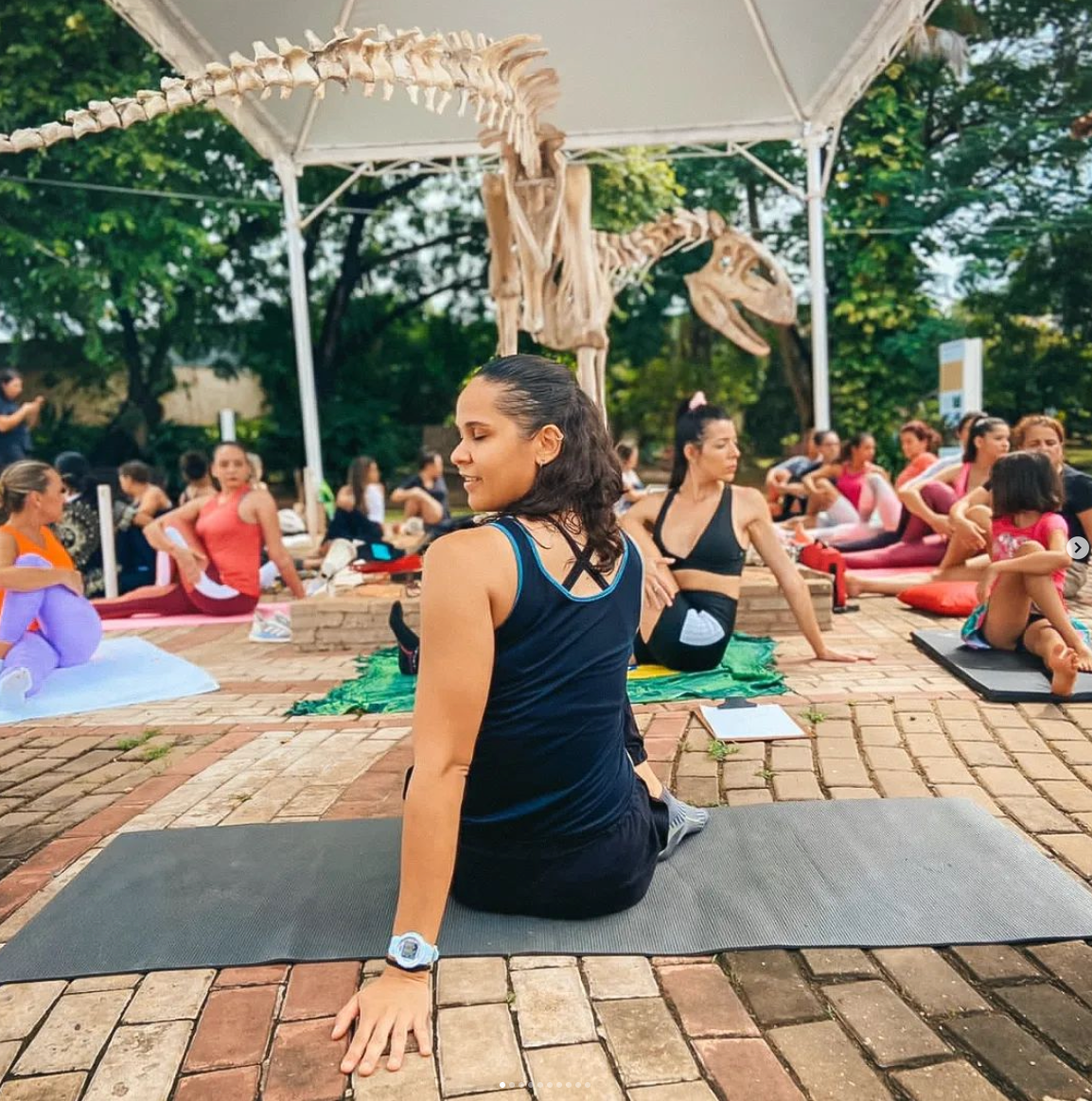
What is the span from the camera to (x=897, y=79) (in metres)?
18.7

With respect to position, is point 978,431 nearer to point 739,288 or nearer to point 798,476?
point 739,288

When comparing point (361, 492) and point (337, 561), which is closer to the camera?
point (337, 561)

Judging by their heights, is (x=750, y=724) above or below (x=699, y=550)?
below

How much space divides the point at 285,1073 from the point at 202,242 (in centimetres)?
1717

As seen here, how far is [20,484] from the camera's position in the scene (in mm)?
5590

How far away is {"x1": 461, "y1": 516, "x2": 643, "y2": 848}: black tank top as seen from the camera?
2.30 m

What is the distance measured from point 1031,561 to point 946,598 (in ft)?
7.95

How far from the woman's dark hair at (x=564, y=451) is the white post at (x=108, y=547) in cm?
787

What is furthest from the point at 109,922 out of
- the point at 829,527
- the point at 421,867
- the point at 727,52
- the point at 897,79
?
the point at 897,79

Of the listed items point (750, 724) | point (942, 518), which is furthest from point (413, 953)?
point (942, 518)

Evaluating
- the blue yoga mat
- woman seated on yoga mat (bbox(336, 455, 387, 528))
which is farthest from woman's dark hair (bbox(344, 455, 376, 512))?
the blue yoga mat

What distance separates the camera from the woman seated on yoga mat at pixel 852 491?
943 cm

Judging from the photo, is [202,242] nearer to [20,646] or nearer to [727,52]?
[727,52]

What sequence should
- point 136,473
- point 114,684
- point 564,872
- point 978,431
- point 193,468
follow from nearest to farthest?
1. point 564,872
2. point 114,684
3. point 978,431
4. point 193,468
5. point 136,473
